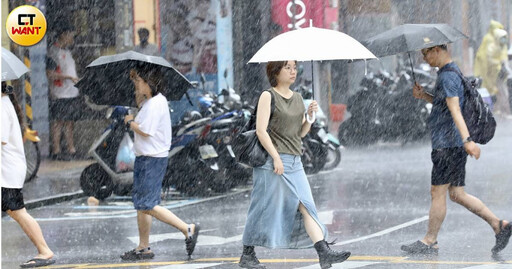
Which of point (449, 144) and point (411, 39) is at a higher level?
point (411, 39)

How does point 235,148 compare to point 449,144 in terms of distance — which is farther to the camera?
point 449,144

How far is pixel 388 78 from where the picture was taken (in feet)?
75.3

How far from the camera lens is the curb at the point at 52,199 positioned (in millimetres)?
13952

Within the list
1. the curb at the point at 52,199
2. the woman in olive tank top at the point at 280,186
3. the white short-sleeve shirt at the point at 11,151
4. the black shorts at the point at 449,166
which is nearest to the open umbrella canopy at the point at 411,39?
the black shorts at the point at 449,166

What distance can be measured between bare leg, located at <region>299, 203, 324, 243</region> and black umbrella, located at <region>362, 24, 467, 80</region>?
5.16 ft

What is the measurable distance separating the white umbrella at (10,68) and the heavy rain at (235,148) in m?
0.01

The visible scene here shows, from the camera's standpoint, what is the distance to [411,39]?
9.45 metres

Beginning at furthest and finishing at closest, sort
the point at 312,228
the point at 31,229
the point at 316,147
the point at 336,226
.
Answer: the point at 316,147 < the point at 336,226 < the point at 31,229 < the point at 312,228

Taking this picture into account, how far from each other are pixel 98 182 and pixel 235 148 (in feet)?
19.8

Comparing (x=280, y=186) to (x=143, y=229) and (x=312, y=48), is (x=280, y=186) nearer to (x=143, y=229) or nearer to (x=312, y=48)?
(x=312, y=48)

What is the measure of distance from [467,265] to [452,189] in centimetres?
98

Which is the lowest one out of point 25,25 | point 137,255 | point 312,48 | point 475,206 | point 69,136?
point 69,136

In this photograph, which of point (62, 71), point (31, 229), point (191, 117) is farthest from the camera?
point (62, 71)

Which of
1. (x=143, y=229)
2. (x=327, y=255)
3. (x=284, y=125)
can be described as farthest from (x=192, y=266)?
(x=284, y=125)
